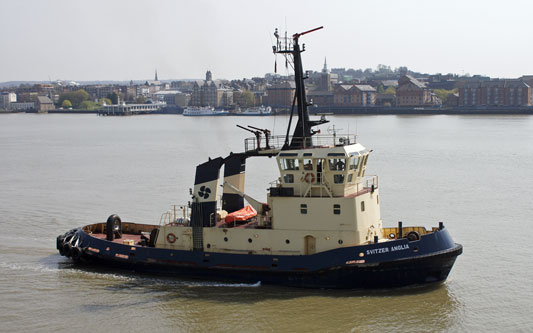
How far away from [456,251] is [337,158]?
3.49 metres

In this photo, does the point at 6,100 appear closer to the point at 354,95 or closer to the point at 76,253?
the point at 354,95

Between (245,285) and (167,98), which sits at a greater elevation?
(167,98)

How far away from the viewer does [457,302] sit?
15.0 meters

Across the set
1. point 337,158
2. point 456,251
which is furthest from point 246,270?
point 456,251

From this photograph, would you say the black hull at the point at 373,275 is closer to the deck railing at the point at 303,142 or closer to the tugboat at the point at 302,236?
the tugboat at the point at 302,236

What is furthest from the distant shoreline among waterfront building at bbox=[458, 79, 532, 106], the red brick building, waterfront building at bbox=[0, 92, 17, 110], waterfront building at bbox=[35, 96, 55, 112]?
waterfront building at bbox=[0, 92, 17, 110]

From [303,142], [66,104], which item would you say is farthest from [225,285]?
[66,104]

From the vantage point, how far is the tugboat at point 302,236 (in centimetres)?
1509

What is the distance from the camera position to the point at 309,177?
51.4 feet

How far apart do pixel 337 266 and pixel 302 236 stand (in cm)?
113

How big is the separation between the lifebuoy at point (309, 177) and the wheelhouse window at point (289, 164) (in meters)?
0.32

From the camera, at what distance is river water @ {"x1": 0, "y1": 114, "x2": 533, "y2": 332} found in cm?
1431

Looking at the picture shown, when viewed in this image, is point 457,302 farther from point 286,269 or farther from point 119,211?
point 119,211

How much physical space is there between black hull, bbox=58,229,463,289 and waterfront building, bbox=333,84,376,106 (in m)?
126
